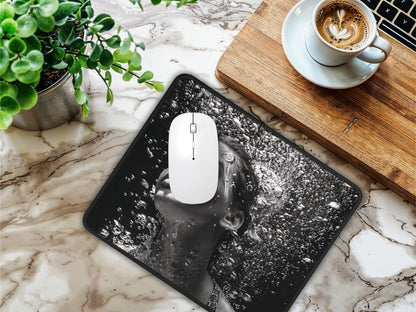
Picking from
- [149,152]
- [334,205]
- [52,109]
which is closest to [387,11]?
[334,205]

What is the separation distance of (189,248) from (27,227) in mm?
259

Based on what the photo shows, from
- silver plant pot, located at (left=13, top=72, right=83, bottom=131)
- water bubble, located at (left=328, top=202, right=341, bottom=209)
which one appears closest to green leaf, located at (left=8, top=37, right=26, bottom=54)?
silver plant pot, located at (left=13, top=72, right=83, bottom=131)

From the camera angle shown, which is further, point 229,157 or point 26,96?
point 229,157

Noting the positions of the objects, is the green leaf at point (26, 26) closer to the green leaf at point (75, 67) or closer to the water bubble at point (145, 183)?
the green leaf at point (75, 67)

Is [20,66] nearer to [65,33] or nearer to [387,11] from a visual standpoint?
[65,33]

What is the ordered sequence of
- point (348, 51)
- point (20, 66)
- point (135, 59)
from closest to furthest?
1. point (20, 66)
2. point (135, 59)
3. point (348, 51)

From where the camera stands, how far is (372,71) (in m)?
0.71

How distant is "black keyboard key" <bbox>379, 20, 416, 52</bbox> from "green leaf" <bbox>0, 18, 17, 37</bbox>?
574 millimetres

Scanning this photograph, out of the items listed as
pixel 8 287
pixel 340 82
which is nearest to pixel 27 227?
pixel 8 287

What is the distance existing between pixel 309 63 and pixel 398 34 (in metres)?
0.16

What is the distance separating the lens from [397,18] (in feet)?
2.42

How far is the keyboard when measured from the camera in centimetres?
73

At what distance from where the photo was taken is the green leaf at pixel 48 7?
394 mm

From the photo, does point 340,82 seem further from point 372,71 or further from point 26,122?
point 26,122
